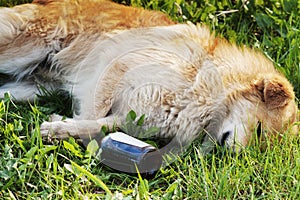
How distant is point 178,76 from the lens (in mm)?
4680

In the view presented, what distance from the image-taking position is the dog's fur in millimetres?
4605

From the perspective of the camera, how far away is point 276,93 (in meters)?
4.48

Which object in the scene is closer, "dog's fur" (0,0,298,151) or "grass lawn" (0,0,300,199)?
"grass lawn" (0,0,300,199)

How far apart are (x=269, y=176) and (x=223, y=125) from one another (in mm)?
615

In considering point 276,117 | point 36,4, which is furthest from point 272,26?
point 36,4

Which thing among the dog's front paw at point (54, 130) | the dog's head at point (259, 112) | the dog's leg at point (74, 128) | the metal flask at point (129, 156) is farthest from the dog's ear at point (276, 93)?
the dog's front paw at point (54, 130)

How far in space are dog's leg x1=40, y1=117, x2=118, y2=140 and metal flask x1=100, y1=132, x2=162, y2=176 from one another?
0.26m

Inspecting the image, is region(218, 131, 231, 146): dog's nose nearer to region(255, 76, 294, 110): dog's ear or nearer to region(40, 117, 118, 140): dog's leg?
region(255, 76, 294, 110): dog's ear

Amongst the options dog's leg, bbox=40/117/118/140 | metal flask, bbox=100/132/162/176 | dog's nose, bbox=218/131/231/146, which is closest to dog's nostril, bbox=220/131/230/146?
dog's nose, bbox=218/131/231/146

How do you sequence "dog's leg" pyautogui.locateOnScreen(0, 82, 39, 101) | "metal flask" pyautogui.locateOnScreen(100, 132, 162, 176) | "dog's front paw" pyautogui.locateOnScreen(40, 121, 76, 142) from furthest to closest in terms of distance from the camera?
1. "dog's leg" pyautogui.locateOnScreen(0, 82, 39, 101)
2. "dog's front paw" pyautogui.locateOnScreen(40, 121, 76, 142)
3. "metal flask" pyautogui.locateOnScreen(100, 132, 162, 176)

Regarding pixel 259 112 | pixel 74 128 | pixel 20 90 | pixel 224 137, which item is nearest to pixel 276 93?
pixel 259 112

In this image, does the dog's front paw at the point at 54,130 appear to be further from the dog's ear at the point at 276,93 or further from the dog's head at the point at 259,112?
the dog's ear at the point at 276,93

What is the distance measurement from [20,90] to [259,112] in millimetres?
2065

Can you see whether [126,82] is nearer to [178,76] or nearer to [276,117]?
[178,76]
